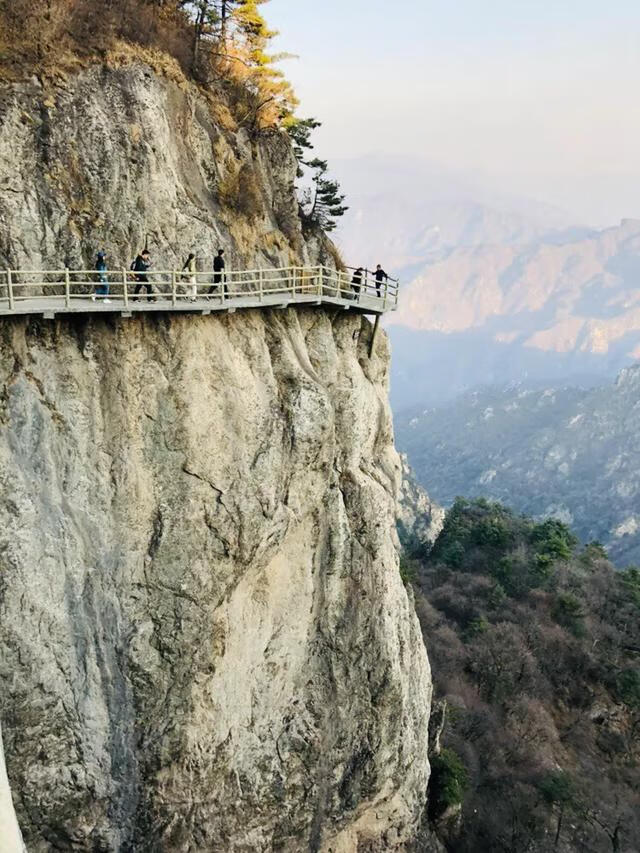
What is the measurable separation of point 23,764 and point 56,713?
1.66m

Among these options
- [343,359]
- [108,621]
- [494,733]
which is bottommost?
[494,733]

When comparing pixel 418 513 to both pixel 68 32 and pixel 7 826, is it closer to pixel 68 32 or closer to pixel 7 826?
pixel 68 32

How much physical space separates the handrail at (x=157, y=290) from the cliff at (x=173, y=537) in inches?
29.0

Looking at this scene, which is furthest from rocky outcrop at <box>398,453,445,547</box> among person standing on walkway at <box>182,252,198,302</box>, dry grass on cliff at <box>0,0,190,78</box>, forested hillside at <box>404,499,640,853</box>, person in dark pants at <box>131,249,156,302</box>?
dry grass on cliff at <box>0,0,190,78</box>

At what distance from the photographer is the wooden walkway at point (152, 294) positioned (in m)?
19.5

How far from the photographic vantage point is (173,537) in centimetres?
2195

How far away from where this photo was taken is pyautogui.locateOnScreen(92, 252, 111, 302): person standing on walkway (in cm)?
2039

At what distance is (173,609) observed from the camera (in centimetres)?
2192

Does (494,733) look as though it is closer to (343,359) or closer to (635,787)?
(635,787)

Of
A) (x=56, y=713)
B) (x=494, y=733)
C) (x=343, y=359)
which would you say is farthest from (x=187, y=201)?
(x=494, y=733)

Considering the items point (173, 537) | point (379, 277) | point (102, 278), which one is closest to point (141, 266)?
point (102, 278)

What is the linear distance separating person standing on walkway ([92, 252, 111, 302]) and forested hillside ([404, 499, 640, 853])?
3076cm

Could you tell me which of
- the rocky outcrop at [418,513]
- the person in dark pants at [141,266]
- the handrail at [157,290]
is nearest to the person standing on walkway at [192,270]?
the handrail at [157,290]

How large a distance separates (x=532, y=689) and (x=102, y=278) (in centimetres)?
4817
